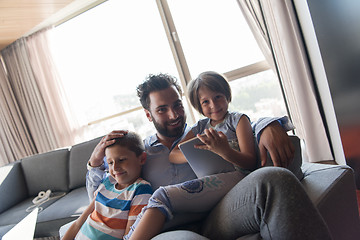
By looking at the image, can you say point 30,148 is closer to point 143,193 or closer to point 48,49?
point 48,49

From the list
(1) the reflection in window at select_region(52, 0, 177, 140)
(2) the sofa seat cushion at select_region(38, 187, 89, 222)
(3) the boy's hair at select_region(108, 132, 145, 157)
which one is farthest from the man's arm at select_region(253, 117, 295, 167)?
(1) the reflection in window at select_region(52, 0, 177, 140)

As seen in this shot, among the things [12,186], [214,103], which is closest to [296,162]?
[214,103]

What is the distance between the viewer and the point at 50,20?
4.03 meters

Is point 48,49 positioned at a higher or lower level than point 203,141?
higher

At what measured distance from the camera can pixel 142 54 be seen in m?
3.76

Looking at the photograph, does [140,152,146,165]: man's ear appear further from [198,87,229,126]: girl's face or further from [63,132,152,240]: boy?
[198,87,229,126]: girl's face

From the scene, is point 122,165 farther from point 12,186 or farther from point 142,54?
point 142,54

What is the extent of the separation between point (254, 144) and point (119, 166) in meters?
0.61

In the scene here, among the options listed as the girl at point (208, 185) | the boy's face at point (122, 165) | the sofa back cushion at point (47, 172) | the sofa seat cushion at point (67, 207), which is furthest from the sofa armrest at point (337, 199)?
the sofa back cushion at point (47, 172)

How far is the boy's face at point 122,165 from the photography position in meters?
1.31

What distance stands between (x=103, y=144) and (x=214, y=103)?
0.57 meters

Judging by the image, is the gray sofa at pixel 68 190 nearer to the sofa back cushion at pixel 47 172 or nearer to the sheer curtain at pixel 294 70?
the sofa back cushion at pixel 47 172

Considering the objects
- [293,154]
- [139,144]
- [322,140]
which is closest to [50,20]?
[139,144]

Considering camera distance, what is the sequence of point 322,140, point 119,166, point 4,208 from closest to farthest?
point 119,166, point 322,140, point 4,208
